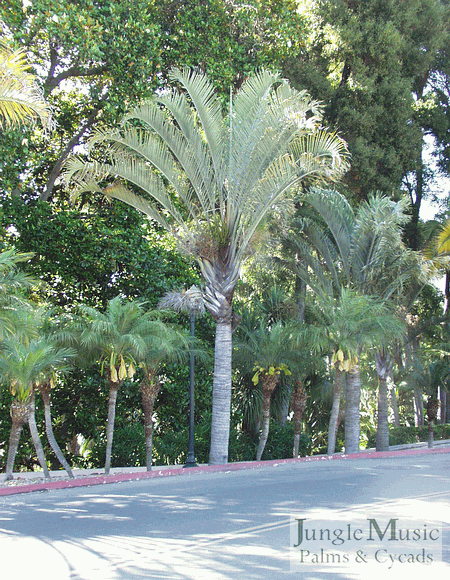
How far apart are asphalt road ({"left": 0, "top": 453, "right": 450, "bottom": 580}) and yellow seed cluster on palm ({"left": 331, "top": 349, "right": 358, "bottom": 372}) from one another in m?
5.06

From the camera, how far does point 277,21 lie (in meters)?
19.3

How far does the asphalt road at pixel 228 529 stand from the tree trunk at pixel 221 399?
367 cm

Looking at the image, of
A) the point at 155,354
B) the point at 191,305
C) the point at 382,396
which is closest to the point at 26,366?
the point at 155,354

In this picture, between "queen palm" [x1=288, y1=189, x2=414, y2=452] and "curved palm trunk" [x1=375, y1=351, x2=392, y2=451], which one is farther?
"curved palm trunk" [x1=375, y1=351, x2=392, y2=451]

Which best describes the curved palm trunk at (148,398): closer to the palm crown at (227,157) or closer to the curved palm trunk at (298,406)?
the palm crown at (227,157)

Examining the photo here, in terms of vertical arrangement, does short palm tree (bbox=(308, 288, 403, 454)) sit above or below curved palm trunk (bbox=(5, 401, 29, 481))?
above

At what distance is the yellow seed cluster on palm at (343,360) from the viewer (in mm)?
15148

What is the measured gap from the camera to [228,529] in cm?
638

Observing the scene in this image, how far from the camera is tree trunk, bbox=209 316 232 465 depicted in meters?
14.0

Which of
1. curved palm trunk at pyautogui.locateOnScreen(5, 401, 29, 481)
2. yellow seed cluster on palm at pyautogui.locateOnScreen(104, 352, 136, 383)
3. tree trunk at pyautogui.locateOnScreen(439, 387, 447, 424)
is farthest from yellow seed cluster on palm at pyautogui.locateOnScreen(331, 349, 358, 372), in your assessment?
tree trunk at pyautogui.locateOnScreen(439, 387, 447, 424)

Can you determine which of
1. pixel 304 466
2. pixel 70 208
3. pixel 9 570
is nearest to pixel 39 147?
pixel 70 208

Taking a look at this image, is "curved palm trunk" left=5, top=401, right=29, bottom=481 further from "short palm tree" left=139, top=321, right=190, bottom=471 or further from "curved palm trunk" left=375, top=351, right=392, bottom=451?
"curved palm trunk" left=375, top=351, right=392, bottom=451

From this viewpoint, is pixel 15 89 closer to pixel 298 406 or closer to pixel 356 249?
pixel 356 249

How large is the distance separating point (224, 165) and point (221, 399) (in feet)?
17.5
